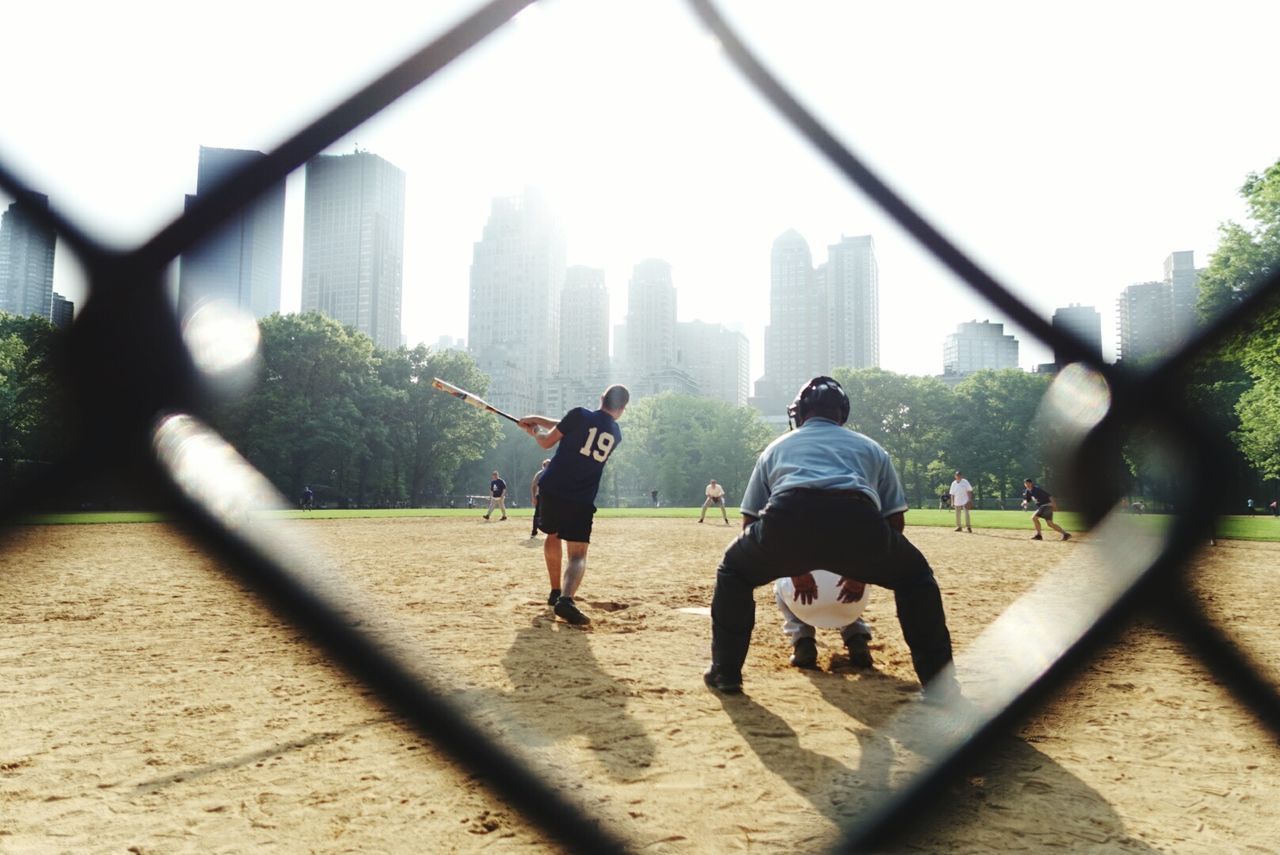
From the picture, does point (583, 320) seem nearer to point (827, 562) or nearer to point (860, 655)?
point (860, 655)

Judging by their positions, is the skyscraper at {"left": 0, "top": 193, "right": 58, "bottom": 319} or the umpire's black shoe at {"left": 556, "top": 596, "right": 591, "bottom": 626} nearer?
the skyscraper at {"left": 0, "top": 193, "right": 58, "bottom": 319}

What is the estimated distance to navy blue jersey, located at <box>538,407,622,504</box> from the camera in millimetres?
5758

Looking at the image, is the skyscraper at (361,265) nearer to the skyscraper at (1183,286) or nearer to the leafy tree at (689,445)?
the leafy tree at (689,445)

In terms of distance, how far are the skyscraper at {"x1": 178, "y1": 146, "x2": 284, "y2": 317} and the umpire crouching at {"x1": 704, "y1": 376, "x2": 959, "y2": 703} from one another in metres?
2.54

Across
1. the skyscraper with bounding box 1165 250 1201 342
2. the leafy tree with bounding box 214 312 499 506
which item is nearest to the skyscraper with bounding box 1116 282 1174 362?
the skyscraper with bounding box 1165 250 1201 342

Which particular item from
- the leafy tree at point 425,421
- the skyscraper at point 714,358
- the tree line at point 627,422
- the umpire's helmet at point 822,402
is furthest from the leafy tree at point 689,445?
the skyscraper at point 714,358

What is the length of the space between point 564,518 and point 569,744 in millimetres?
2987

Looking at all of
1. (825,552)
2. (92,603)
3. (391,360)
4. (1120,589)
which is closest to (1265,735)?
(825,552)

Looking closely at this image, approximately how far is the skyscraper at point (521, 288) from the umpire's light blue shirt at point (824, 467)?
114 meters

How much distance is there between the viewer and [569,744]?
283 centimetres

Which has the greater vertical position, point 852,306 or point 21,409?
point 852,306

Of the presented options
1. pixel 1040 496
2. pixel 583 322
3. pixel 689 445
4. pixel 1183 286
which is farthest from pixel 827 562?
pixel 583 322

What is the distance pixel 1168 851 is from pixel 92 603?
7469 mm

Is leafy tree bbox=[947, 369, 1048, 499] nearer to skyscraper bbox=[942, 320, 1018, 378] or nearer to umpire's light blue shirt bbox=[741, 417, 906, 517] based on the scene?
skyscraper bbox=[942, 320, 1018, 378]
